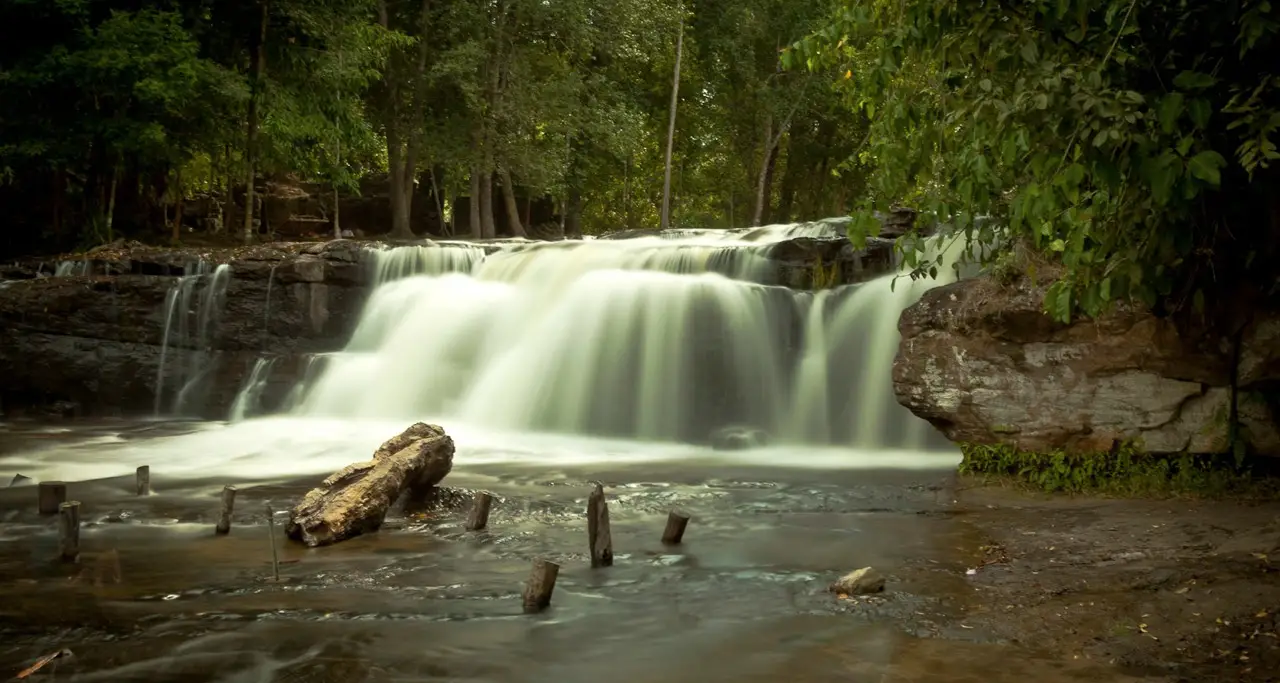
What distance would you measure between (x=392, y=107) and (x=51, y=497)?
2042 cm

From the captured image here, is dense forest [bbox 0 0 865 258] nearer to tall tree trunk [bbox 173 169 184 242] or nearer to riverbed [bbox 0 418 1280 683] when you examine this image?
tall tree trunk [bbox 173 169 184 242]

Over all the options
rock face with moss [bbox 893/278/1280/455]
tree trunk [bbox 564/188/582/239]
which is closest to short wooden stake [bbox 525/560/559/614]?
rock face with moss [bbox 893/278/1280/455]

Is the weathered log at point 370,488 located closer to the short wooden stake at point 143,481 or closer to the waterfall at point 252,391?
the short wooden stake at point 143,481

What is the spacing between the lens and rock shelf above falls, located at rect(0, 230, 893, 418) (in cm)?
1859

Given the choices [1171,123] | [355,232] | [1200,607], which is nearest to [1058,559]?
[1200,607]

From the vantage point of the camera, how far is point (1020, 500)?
10.0m

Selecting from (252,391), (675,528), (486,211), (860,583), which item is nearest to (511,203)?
(486,211)

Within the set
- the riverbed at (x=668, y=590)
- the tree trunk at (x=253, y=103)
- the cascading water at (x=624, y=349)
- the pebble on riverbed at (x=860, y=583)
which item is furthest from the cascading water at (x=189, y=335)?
the pebble on riverbed at (x=860, y=583)

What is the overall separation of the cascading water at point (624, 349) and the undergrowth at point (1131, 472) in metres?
3.29

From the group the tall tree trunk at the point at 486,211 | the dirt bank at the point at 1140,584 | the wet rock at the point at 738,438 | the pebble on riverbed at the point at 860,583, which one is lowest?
the wet rock at the point at 738,438

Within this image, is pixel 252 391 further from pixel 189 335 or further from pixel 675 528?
pixel 675 528

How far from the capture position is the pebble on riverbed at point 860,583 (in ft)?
23.8

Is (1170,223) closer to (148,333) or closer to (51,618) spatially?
(51,618)

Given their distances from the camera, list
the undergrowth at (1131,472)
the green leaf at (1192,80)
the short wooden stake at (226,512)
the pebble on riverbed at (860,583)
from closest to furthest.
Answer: the green leaf at (1192,80)
the pebble on riverbed at (860,583)
the short wooden stake at (226,512)
the undergrowth at (1131,472)
